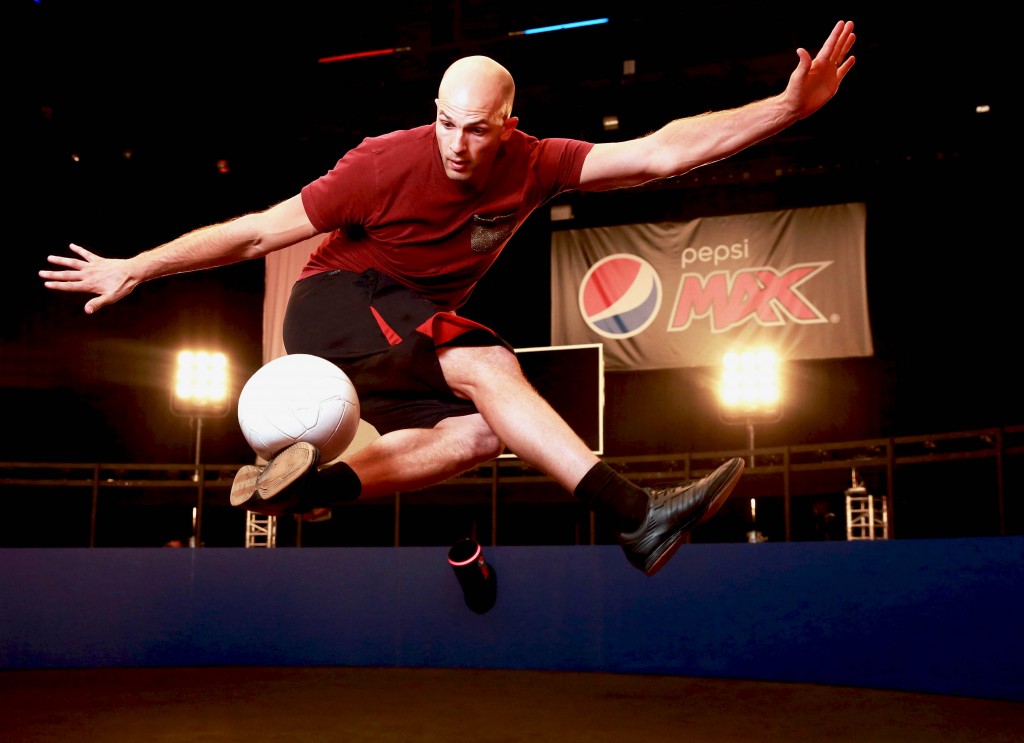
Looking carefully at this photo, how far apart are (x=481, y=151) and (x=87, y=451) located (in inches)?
315

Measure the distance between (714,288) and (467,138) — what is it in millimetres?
6930

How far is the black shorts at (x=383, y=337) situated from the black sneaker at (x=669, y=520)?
0.59 meters

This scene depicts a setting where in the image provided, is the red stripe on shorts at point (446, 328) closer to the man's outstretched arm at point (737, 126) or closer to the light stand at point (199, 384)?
the man's outstretched arm at point (737, 126)

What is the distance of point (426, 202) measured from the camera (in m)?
2.82

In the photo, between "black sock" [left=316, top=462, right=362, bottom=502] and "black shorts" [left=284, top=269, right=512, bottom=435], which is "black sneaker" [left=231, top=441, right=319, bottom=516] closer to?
"black sock" [left=316, top=462, right=362, bottom=502]

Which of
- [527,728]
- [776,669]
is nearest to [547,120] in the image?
[776,669]

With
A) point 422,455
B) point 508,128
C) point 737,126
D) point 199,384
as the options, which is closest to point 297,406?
point 422,455

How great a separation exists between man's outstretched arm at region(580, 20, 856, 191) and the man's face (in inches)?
13.0

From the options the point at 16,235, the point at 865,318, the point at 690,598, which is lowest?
the point at 690,598

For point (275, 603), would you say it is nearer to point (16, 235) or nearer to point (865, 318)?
point (16, 235)

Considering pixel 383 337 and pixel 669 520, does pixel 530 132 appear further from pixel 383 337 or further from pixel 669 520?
pixel 669 520

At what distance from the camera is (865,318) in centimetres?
880

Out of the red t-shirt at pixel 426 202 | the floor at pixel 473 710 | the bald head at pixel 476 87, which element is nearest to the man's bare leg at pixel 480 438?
the red t-shirt at pixel 426 202

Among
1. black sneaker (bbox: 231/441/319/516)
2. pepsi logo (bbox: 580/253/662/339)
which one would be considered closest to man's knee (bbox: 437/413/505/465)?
black sneaker (bbox: 231/441/319/516)
